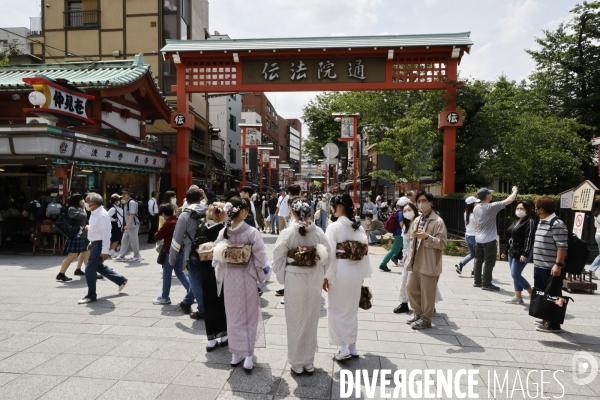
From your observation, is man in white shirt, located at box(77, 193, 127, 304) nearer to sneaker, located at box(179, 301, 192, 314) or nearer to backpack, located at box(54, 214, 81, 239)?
backpack, located at box(54, 214, 81, 239)

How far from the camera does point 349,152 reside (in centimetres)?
4809

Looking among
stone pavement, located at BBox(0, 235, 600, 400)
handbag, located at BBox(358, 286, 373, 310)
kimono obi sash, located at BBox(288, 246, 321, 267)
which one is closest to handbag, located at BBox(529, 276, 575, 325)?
stone pavement, located at BBox(0, 235, 600, 400)

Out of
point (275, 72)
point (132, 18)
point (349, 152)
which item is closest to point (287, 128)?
point (349, 152)

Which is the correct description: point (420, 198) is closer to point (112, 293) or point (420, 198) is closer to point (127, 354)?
point (127, 354)

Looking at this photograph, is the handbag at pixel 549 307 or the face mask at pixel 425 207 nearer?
the handbag at pixel 549 307

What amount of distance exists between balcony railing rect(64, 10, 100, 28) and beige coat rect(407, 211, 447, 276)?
78.4 ft

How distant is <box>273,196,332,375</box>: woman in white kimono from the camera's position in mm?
3900

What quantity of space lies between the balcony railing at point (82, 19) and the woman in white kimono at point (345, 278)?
23841mm

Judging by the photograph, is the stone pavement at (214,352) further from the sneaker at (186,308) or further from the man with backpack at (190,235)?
the man with backpack at (190,235)

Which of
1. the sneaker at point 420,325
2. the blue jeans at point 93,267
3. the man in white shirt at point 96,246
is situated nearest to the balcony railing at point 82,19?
the man in white shirt at point 96,246

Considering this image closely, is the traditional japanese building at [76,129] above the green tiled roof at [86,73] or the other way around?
the other way around

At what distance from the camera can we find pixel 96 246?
6465mm

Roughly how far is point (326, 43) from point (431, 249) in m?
11.0

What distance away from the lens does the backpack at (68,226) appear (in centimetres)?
745
